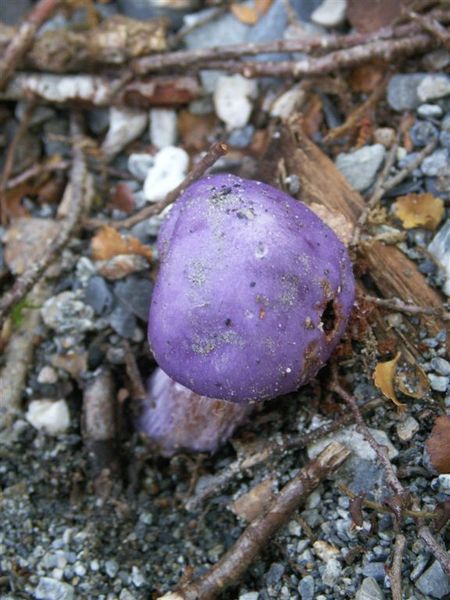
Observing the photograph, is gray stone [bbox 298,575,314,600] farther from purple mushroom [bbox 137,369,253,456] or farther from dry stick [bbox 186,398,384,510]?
purple mushroom [bbox 137,369,253,456]

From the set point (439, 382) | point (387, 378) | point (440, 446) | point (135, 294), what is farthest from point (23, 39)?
point (440, 446)

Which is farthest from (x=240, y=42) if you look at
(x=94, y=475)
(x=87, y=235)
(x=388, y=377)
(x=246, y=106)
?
(x=94, y=475)

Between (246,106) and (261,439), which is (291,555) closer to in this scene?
(261,439)

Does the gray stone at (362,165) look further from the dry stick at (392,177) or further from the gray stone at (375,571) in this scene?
the gray stone at (375,571)

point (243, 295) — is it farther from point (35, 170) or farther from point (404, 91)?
point (35, 170)

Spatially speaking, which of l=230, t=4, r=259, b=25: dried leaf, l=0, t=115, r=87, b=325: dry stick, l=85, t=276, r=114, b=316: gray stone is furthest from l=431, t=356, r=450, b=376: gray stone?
l=230, t=4, r=259, b=25: dried leaf

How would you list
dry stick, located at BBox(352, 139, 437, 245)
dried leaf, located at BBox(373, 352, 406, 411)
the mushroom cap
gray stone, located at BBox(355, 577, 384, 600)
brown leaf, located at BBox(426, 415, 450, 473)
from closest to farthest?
the mushroom cap
gray stone, located at BBox(355, 577, 384, 600)
brown leaf, located at BBox(426, 415, 450, 473)
dried leaf, located at BBox(373, 352, 406, 411)
dry stick, located at BBox(352, 139, 437, 245)

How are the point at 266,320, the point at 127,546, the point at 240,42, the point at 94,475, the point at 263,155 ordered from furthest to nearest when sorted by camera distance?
the point at 240,42, the point at 263,155, the point at 94,475, the point at 127,546, the point at 266,320

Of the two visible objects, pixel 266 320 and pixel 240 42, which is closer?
pixel 266 320
